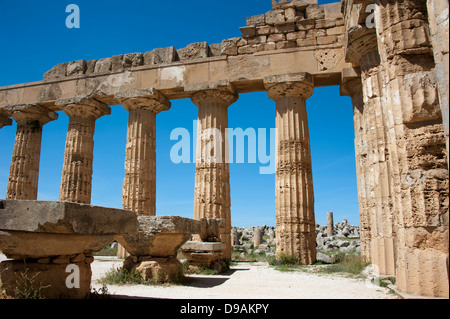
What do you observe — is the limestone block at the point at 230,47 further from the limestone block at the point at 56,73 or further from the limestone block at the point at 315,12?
the limestone block at the point at 56,73

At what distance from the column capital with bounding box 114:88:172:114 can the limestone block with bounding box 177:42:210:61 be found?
1700 millimetres

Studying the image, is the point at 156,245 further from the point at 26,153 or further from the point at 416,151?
the point at 26,153

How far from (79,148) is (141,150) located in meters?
2.92

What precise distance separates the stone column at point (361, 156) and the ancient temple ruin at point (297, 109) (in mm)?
43

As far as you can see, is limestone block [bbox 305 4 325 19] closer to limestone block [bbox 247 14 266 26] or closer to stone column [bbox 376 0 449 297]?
limestone block [bbox 247 14 266 26]

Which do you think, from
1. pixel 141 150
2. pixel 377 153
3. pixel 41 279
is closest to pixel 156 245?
pixel 41 279

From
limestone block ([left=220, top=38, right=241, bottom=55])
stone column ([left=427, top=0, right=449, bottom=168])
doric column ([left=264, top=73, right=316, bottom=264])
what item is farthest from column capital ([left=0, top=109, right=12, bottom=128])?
stone column ([left=427, top=0, right=449, bottom=168])

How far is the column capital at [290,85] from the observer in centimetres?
1200

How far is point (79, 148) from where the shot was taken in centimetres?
1477

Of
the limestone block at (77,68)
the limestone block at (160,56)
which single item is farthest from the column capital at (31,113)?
the limestone block at (160,56)
